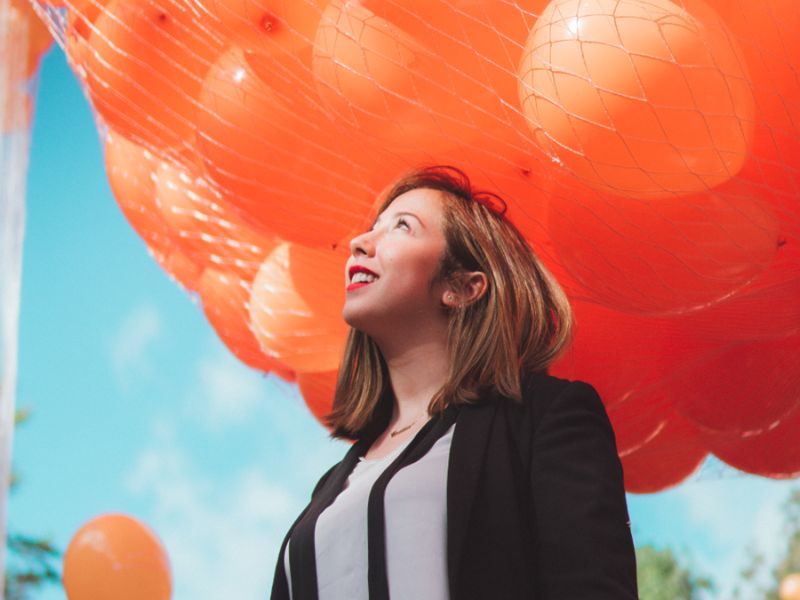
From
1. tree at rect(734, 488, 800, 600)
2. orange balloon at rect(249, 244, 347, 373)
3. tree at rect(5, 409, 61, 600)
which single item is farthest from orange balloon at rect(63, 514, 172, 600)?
tree at rect(734, 488, 800, 600)

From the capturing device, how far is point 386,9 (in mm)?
1120

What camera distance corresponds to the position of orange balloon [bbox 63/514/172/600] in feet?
5.53

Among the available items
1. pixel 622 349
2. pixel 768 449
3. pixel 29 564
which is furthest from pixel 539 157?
pixel 29 564

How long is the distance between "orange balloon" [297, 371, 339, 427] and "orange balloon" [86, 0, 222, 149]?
0.38m

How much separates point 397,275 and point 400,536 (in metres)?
0.27

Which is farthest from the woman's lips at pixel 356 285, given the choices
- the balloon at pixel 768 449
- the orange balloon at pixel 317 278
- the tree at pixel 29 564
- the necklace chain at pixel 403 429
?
the tree at pixel 29 564

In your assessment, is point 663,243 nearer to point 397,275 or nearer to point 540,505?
point 397,275

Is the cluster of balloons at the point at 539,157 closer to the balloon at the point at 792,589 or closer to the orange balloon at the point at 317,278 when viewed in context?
the orange balloon at the point at 317,278

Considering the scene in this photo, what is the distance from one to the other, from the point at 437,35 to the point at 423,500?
0.49 meters

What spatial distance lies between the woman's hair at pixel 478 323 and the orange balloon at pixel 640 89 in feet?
0.36

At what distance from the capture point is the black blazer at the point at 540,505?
2.59 feet

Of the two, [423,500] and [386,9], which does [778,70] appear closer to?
[386,9]

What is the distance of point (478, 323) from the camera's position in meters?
1.02

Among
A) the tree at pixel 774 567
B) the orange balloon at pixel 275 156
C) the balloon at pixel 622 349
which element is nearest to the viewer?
the orange balloon at pixel 275 156
